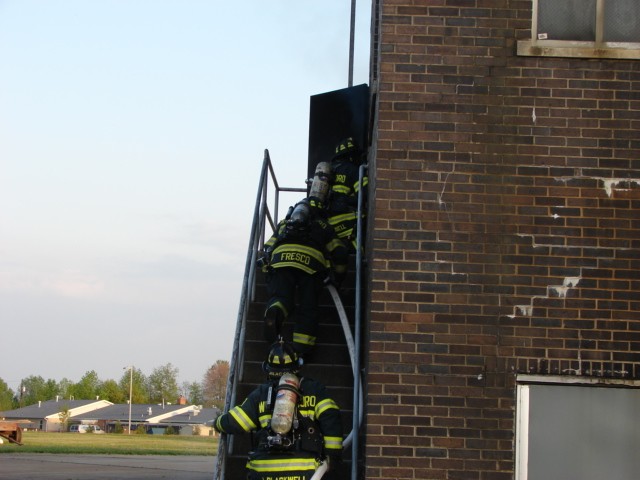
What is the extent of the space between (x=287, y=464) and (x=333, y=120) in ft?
26.1

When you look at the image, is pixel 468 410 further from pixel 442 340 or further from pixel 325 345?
pixel 325 345

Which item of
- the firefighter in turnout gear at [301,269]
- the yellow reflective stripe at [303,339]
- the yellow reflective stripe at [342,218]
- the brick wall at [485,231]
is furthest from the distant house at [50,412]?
the brick wall at [485,231]

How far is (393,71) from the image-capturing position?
23.3ft

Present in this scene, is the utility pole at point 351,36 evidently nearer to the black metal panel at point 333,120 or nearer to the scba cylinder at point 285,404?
the black metal panel at point 333,120

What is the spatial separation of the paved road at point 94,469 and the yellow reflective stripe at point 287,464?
37.4 feet

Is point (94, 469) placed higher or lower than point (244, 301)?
lower

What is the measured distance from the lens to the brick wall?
664cm

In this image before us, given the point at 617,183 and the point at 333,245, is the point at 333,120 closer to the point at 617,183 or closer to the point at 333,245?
the point at 333,245

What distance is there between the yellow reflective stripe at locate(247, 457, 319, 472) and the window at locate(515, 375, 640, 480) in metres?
1.41

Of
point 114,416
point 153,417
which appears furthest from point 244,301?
point 114,416

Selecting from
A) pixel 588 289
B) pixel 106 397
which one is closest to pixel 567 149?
pixel 588 289

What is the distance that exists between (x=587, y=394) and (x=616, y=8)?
2.63 meters

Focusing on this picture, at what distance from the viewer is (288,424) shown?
708 centimetres

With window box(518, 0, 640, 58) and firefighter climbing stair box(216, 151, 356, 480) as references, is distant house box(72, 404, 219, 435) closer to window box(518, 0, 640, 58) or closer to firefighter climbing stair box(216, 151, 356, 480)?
firefighter climbing stair box(216, 151, 356, 480)
